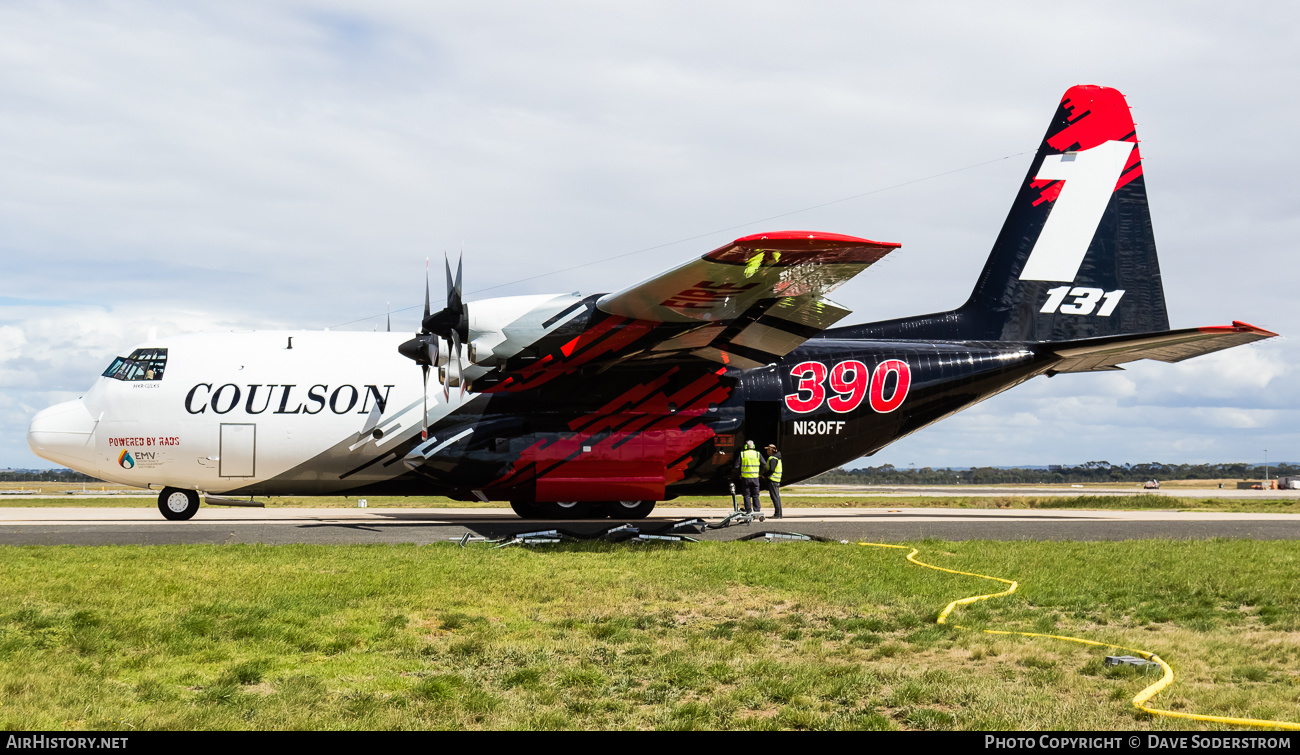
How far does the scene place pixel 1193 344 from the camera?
19.2 metres

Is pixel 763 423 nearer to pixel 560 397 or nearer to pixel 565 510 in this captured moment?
pixel 560 397

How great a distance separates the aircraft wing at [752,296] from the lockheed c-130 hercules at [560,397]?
0.10 meters

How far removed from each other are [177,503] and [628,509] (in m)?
10.0

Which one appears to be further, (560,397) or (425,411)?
(560,397)

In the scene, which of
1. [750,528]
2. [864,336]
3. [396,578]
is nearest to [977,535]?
[750,528]

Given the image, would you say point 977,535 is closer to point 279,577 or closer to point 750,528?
point 750,528

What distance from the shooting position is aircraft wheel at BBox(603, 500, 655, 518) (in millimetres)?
21141

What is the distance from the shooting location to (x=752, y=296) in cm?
1522

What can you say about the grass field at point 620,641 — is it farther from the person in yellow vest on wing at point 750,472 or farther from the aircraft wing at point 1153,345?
the aircraft wing at point 1153,345

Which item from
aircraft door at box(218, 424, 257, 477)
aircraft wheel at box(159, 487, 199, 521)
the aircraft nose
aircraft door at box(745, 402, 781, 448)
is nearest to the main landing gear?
aircraft door at box(745, 402, 781, 448)

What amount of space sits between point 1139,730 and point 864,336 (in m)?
16.2

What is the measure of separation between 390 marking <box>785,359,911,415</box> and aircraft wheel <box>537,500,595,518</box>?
548 centimetres

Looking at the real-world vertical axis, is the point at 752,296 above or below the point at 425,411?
above

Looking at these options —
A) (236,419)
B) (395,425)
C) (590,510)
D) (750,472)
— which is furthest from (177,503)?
(750,472)
